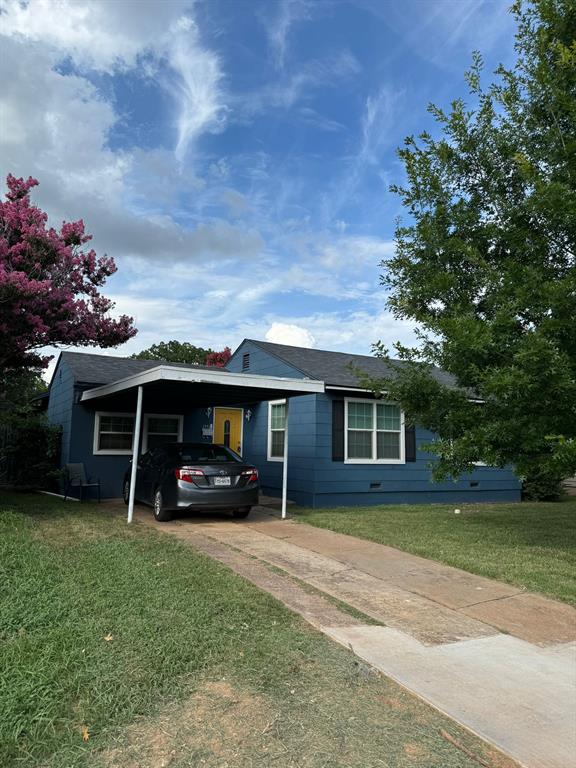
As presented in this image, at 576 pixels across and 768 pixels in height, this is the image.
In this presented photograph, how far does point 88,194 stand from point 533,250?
901 cm

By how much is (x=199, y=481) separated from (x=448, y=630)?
5554 millimetres

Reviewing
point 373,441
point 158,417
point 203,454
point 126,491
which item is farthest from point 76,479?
point 373,441

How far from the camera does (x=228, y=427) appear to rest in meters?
15.6

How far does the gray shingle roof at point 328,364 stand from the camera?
1280 cm

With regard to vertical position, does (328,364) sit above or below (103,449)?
above

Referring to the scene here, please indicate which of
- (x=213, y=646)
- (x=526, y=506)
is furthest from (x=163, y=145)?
(x=526, y=506)

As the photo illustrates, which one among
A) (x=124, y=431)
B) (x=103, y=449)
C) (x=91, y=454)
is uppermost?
(x=124, y=431)

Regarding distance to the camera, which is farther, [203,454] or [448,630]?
[203,454]

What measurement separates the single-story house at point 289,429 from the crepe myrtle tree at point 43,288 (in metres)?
1.75

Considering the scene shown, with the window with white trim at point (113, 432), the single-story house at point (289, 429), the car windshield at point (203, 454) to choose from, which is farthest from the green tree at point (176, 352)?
the car windshield at point (203, 454)

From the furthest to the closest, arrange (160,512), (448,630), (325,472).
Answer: (325,472) < (160,512) < (448,630)

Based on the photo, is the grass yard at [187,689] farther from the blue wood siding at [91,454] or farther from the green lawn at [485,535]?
the blue wood siding at [91,454]

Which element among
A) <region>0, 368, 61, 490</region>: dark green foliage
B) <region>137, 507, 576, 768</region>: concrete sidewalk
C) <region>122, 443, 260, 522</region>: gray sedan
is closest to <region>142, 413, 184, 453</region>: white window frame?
<region>0, 368, 61, 490</region>: dark green foliage

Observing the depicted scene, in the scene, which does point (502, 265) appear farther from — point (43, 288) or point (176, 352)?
point (176, 352)
